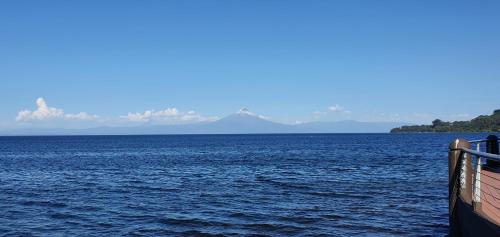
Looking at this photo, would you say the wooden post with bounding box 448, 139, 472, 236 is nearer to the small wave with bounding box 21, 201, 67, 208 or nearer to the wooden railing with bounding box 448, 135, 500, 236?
the wooden railing with bounding box 448, 135, 500, 236

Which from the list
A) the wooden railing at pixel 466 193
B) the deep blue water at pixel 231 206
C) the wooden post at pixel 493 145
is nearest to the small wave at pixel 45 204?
the deep blue water at pixel 231 206

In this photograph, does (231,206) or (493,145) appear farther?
(231,206)

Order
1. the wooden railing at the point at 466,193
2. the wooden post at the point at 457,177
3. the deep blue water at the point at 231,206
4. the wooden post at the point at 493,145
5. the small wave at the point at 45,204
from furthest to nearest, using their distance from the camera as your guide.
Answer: the small wave at the point at 45,204 < the wooden post at the point at 493,145 < the deep blue water at the point at 231,206 < the wooden post at the point at 457,177 < the wooden railing at the point at 466,193

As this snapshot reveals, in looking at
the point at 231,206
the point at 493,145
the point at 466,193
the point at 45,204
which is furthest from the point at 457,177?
the point at 45,204

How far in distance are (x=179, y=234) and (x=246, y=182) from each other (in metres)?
16.4

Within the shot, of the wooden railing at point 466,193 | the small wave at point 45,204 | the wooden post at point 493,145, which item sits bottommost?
the small wave at point 45,204

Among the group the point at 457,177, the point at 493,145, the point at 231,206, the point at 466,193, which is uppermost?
the point at 493,145

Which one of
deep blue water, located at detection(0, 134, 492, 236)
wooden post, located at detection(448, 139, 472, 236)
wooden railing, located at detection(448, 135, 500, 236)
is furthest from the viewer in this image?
deep blue water, located at detection(0, 134, 492, 236)

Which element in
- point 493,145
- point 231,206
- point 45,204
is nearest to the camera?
point 493,145

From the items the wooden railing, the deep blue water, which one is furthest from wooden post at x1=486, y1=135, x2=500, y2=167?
the wooden railing

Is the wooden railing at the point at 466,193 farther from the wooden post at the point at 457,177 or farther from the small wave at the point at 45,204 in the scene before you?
the small wave at the point at 45,204

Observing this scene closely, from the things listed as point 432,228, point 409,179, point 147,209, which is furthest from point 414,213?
point 409,179

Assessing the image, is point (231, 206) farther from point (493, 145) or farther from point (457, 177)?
point (457, 177)

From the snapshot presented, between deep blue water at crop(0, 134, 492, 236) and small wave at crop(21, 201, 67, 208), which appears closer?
deep blue water at crop(0, 134, 492, 236)
